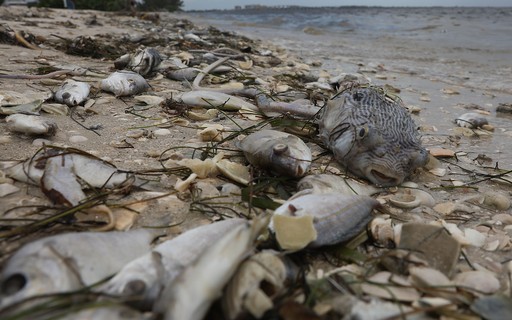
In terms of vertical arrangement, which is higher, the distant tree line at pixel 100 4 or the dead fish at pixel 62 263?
the dead fish at pixel 62 263

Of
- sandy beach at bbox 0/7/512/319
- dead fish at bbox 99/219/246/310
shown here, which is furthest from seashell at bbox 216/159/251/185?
dead fish at bbox 99/219/246/310

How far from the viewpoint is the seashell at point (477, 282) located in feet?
5.45

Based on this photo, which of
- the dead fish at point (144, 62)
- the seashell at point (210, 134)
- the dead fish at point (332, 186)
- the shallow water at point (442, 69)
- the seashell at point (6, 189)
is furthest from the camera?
the dead fish at point (144, 62)

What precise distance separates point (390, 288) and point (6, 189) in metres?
2.05

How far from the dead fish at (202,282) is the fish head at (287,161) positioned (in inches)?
46.0

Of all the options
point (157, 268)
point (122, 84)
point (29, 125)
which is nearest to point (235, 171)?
point (157, 268)

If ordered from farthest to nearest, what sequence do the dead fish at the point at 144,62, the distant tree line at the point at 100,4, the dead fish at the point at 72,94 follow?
the distant tree line at the point at 100,4 → the dead fish at the point at 144,62 → the dead fish at the point at 72,94

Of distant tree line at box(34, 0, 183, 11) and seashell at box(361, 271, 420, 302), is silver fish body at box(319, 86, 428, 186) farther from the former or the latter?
distant tree line at box(34, 0, 183, 11)

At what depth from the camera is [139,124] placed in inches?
147

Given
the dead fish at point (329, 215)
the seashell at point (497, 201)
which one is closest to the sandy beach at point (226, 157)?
the seashell at point (497, 201)

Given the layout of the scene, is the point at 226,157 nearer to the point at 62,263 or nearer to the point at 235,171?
the point at 235,171

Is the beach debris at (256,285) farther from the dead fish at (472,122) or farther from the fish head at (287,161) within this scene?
the dead fish at (472,122)

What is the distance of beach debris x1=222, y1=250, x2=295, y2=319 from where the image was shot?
1355 mm

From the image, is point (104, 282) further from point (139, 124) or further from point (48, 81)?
point (48, 81)
